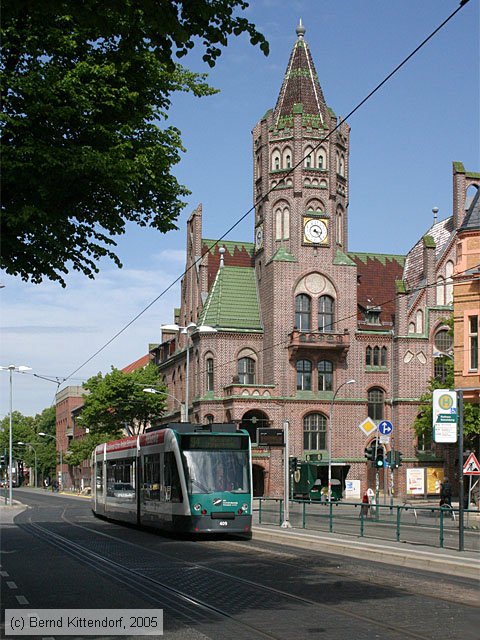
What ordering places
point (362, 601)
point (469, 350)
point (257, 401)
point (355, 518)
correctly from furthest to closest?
point (257, 401)
point (469, 350)
point (355, 518)
point (362, 601)

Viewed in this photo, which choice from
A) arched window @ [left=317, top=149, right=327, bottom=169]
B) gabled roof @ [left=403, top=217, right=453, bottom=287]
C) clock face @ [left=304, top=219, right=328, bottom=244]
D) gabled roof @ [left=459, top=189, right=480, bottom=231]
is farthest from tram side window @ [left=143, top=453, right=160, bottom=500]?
gabled roof @ [left=403, top=217, right=453, bottom=287]

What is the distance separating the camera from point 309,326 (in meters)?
69.1

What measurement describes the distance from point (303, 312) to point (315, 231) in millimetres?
5651

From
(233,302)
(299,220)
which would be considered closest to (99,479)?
(233,302)

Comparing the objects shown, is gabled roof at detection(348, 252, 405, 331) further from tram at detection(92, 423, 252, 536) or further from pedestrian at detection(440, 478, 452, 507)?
tram at detection(92, 423, 252, 536)

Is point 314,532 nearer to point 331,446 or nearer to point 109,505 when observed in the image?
point 109,505

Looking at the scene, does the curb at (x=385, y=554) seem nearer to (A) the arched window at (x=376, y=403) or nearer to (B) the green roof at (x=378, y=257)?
(A) the arched window at (x=376, y=403)

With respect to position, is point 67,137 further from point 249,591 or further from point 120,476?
point 120,476

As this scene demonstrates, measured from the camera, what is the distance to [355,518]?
26.3m

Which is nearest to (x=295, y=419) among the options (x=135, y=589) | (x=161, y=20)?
(x=135, y=589)

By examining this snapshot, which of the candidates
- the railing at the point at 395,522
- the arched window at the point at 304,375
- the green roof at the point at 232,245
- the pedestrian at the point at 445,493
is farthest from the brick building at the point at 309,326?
the railing at the point at 395,522

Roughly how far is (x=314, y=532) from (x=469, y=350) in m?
13.1

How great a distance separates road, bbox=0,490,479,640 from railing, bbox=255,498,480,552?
2.12m

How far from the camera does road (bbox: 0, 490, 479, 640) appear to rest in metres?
11.7
